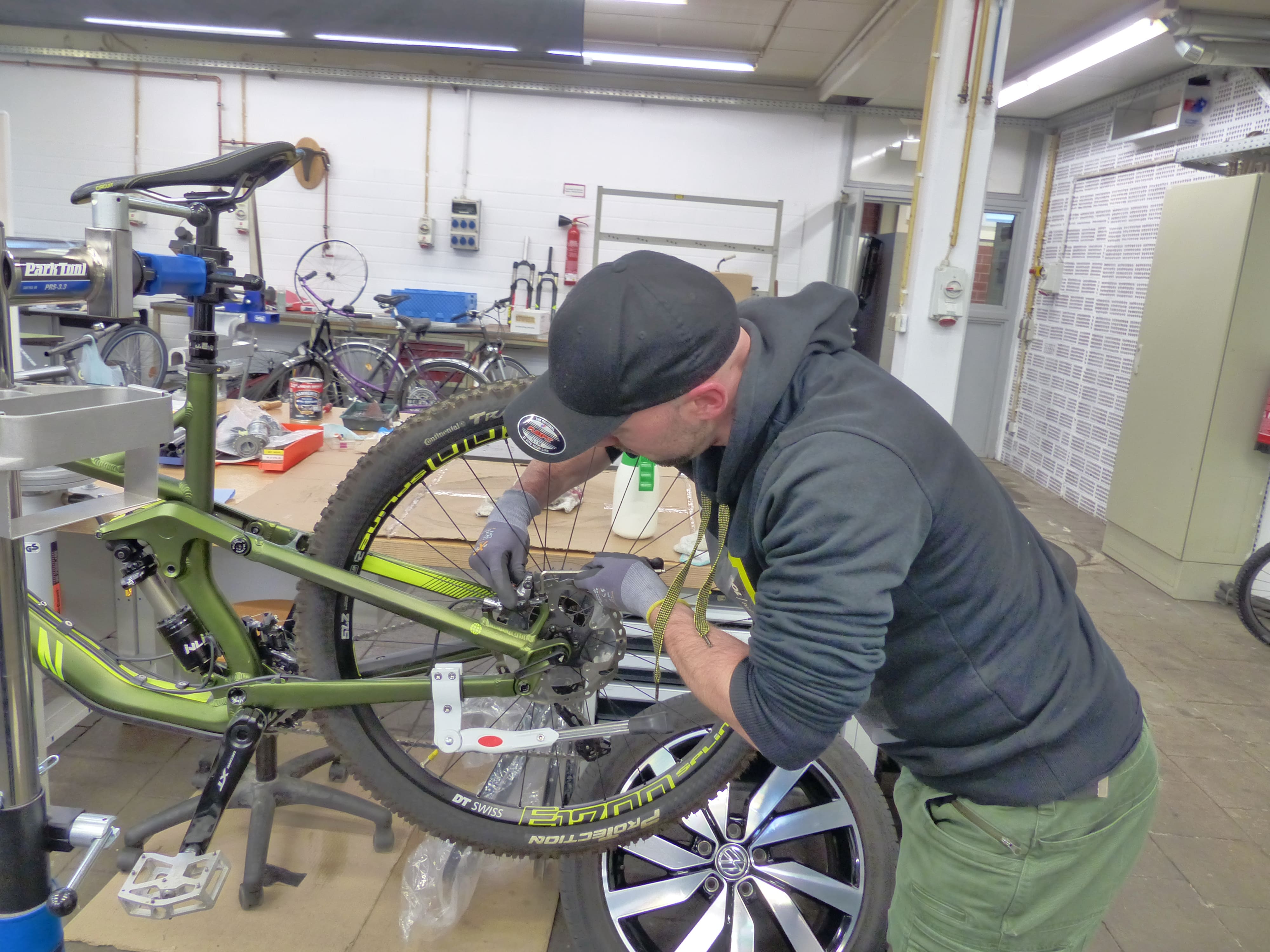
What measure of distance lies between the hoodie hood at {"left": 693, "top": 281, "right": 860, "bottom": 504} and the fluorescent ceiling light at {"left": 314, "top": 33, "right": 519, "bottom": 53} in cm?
Result: 480

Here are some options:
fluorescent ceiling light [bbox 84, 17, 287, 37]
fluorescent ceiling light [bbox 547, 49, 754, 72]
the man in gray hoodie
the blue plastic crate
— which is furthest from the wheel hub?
fluorescent ceiling light [bbox 547, 49, 754, 72]

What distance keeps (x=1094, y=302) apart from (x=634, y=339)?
640cm

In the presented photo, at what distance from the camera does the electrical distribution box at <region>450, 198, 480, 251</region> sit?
24.6ft

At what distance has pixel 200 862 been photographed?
1.29 m

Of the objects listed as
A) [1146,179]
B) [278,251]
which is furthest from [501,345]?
[1146,179]

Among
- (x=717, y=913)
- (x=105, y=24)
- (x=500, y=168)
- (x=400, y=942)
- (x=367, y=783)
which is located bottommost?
(x=400, y=942)

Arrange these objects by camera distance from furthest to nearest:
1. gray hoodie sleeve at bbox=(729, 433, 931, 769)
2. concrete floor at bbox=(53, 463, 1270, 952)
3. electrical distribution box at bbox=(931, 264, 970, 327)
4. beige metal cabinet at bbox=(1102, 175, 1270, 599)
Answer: beige metal cabinet at bbox=(1102, 175, 1270, 599) < electrical distribution box at bbox=(931, 264, 970, 327) < concrete floor at bbox=(53, 463, 1270, 952) < gray hoodie sleeve at bbox=(729, 433, 931, 769)

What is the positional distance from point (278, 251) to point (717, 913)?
7354 mm

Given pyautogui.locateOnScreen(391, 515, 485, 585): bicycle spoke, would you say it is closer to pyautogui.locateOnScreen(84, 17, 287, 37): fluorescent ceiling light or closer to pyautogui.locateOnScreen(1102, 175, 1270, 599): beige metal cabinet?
pyautogui.locateOnScreen(1102, 175, 1270, 599): beige metal cabinet

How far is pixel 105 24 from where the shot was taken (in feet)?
22.4

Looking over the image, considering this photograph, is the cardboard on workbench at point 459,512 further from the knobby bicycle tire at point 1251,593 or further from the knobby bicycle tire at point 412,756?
the knobby bicycle tire at point 1251,593

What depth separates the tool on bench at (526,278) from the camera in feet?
24.9

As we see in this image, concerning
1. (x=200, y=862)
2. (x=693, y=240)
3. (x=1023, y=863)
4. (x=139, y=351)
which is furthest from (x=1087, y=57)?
(x=139, y=351)

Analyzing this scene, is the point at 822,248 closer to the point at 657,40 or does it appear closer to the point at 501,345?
the point at 657,40
